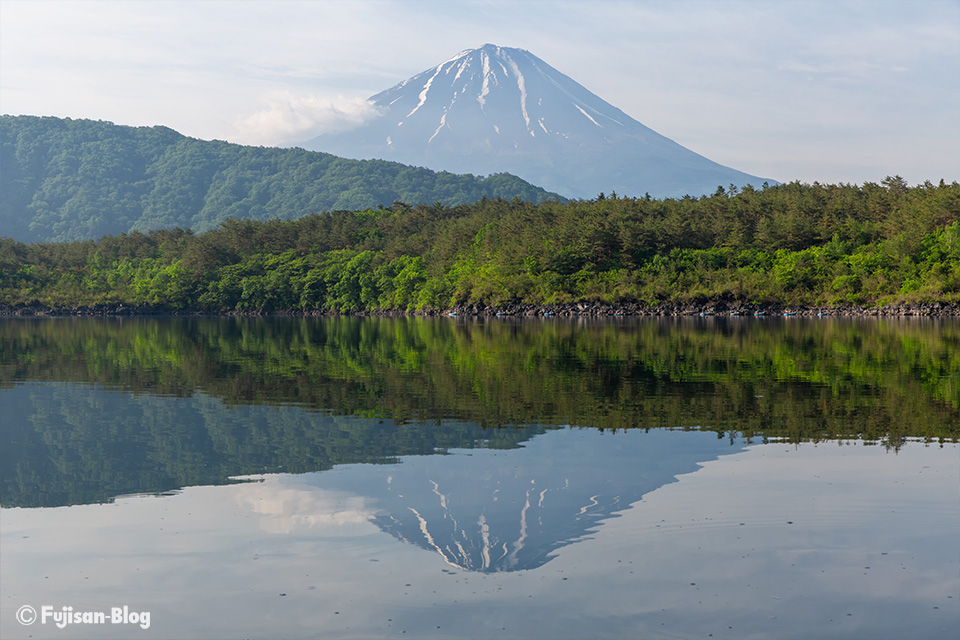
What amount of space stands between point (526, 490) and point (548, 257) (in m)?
81.6

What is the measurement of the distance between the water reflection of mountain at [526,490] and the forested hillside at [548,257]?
2449 inches

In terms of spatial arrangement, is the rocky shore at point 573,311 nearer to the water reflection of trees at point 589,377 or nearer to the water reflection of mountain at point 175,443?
the water reflection of trees at point 589,377

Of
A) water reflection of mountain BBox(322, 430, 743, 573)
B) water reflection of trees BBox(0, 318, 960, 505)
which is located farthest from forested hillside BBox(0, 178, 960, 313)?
water reflection of mountain BBox(322, 430, 743, 573)

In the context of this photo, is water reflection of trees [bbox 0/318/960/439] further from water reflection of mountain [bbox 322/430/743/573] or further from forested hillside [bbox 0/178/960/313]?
forested hillside [bbox 0/178/960/313]

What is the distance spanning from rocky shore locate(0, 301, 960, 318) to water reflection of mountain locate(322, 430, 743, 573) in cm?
6071

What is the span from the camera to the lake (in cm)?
743

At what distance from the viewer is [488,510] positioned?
10398 mm

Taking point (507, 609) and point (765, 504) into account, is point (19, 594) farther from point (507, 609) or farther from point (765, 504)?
point (765, 504)

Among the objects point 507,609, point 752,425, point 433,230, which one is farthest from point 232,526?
point 433,230

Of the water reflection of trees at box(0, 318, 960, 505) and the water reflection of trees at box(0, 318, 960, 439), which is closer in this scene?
the water reflection of trees at box(0, 318, 960, 505)

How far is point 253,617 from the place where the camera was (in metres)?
7.39

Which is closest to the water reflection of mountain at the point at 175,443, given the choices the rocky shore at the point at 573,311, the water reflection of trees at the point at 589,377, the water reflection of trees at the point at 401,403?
the water reflection of trees at the point at 401,403

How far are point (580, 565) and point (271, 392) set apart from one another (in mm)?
14968

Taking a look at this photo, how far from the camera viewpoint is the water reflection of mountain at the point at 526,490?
9.18 meters
